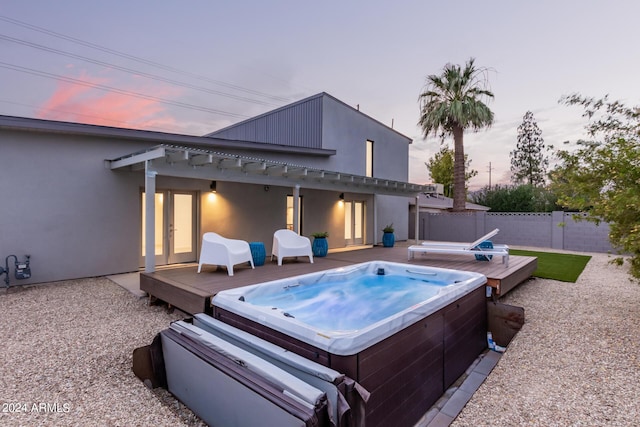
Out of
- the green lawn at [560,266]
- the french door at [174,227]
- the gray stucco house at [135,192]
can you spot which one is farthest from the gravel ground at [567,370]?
the french door at [174,227]

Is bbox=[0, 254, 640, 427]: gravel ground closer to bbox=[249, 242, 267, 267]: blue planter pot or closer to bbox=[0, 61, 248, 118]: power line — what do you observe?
bbox=[249, 242, 267, 267]: blue planter pot

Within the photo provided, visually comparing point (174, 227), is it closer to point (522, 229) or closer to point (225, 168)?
point (225, 168)

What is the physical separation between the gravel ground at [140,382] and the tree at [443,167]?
24292 mm

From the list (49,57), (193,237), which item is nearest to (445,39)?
(193,237)

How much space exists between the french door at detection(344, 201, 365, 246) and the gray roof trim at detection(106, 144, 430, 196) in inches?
113

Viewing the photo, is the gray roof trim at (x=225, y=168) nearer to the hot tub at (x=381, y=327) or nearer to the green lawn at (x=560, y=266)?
the hot tub at (x=381, y=327)

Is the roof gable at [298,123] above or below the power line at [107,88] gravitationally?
below

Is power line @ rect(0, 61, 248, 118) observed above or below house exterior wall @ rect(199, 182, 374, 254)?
above

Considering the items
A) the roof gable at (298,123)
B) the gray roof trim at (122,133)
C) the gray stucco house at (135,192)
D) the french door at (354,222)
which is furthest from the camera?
the french door at (354,222)

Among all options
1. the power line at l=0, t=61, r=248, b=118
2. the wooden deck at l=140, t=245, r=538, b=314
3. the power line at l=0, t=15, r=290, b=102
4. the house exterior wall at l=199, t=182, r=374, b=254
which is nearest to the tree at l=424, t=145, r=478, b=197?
the power line at l=0, t=15, r=290, b=102

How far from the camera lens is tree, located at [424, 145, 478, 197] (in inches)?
1137

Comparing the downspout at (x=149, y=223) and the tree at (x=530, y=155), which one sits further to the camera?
the tree at (x=530, y=155)

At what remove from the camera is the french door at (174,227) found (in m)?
8.22

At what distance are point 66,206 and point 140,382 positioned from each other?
5.64 metres
